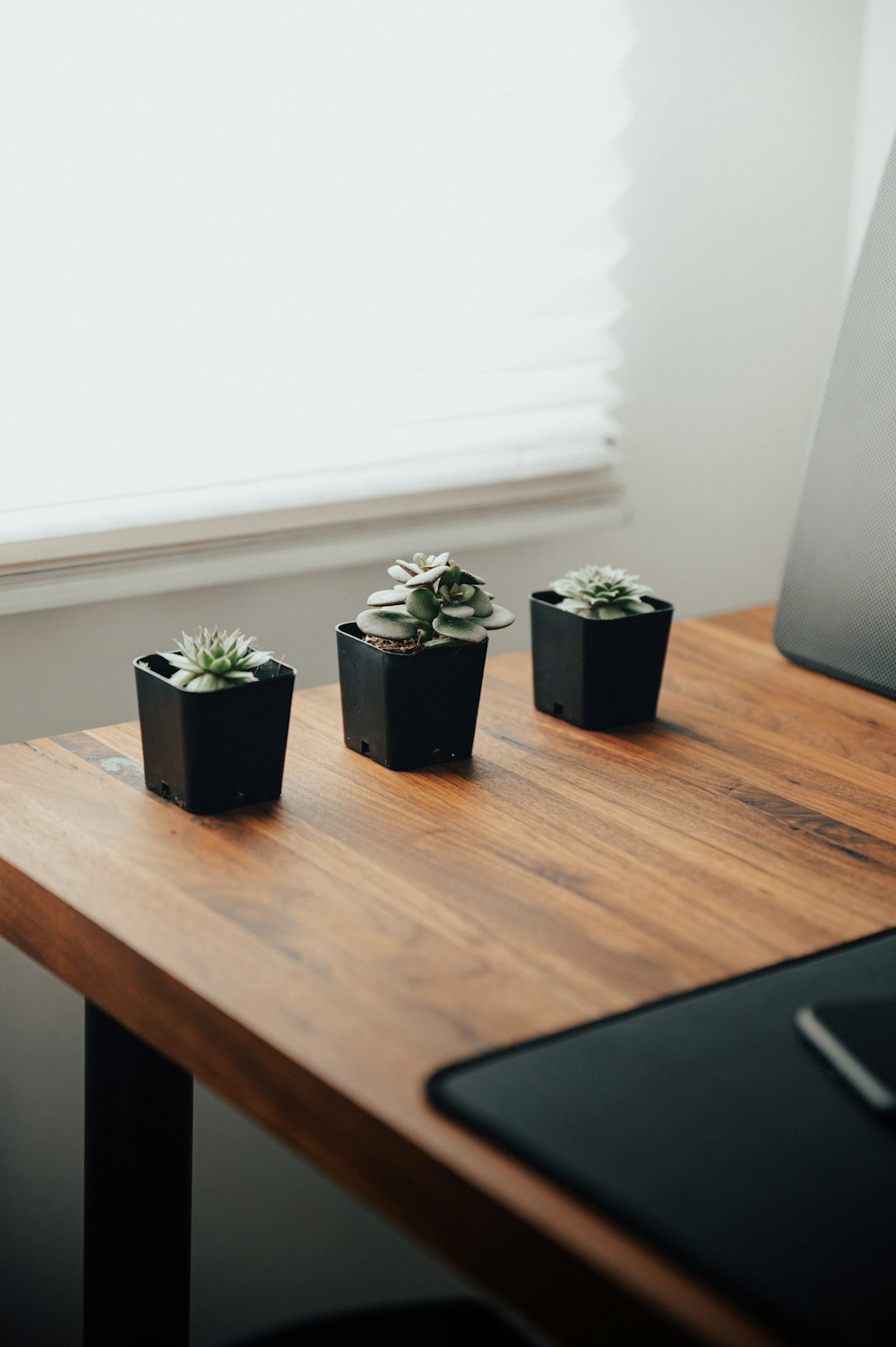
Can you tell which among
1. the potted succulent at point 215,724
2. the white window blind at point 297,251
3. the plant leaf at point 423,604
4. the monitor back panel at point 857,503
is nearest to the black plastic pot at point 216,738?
the potted succulent at point 215,724

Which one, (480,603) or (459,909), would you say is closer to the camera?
(459,909)

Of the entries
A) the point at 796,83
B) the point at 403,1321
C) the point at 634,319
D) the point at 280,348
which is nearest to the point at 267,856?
the point at 403,1321

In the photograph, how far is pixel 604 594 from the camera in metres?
1.09

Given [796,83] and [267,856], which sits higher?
[796,83]

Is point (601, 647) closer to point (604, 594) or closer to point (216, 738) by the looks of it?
point (604, 594)

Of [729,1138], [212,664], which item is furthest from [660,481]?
[729,1138]

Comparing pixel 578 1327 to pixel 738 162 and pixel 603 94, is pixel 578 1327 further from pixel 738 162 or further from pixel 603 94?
pixel 738 162

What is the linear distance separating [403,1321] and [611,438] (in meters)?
1.04

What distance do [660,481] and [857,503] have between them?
51cm

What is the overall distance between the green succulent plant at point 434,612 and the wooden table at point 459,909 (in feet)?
0.32

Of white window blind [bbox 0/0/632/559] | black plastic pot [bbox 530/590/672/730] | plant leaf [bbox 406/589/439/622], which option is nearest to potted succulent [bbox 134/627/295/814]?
plant leaf [bbox 406/589/439/622]

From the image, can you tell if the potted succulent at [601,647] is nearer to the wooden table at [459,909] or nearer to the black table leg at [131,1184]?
the wooden table at [459,909]

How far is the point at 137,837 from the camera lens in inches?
35.4

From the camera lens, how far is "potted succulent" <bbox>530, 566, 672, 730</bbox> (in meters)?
1.08
